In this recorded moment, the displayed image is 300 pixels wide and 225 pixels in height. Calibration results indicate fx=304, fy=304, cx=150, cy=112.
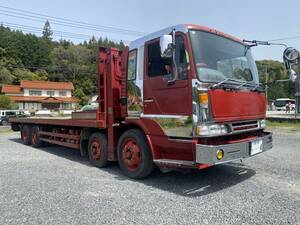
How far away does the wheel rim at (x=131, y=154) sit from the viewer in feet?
18.7

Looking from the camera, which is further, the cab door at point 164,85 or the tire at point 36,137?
the tire at point 36,137

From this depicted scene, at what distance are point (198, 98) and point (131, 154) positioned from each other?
1979mm

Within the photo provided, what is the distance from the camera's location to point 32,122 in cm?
1060

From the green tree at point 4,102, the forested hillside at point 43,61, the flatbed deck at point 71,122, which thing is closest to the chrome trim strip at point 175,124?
the flatbed deck at point 71,122

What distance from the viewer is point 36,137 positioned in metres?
10.5

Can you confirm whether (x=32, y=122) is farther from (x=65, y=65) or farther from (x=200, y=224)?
(x=65, y=65)

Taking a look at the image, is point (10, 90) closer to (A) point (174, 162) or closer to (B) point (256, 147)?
(A) point (174, 162)

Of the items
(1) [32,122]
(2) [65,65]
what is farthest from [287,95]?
(1) [32,122]

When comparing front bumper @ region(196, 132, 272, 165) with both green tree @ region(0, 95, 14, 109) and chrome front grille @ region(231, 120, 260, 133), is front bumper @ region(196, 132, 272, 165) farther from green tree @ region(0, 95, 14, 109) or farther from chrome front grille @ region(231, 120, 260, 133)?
green tree @ region(0, 95, 14, 109)

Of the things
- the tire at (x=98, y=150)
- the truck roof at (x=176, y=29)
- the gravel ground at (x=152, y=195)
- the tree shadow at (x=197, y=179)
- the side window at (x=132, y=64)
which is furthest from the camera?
the tire at (x=98, y=150)

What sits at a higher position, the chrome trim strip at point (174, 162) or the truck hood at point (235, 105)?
the truck hood at point (235, 105)

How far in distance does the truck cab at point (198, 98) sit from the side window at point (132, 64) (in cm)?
2

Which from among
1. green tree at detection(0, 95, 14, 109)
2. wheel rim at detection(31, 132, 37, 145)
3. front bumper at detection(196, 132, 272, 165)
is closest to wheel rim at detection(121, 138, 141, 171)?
front bumper at detection(196, 132, 272, 165)

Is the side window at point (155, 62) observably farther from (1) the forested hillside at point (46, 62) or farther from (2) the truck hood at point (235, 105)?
(1) the forested hillside at point (46, 62)
